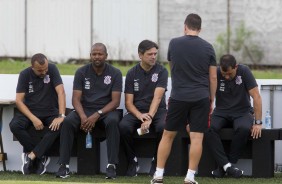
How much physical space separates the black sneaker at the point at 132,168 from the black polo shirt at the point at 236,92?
1230mm

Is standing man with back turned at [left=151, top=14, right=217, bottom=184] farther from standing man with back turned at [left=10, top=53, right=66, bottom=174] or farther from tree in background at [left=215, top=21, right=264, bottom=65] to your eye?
tree in background at [left=215, top=21, right=264, bottom=65]

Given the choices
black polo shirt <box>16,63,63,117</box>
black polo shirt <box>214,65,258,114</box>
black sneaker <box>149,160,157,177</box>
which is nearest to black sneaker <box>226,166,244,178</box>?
black polo shirt <box>214,65,258,114</box>

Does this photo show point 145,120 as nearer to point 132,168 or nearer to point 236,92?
point 132,168

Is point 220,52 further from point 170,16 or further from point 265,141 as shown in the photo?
point 265,141

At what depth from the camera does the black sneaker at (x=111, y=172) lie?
12039 mm

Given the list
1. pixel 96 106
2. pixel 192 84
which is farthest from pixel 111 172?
pixel 192 84

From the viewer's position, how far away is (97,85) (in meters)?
12.6

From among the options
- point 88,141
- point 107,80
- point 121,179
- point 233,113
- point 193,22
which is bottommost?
point 121,179

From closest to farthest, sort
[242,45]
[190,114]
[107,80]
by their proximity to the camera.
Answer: [190,114], [107,80], [242,45]

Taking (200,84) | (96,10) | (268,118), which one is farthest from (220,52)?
(200,84)

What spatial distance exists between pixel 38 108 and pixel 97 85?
822 millimetres

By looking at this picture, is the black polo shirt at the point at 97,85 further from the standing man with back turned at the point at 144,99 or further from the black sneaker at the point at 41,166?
the black sneaker at the point at 41,166

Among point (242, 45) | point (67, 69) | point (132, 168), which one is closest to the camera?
point (132, 168)

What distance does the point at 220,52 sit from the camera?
2278 cm
